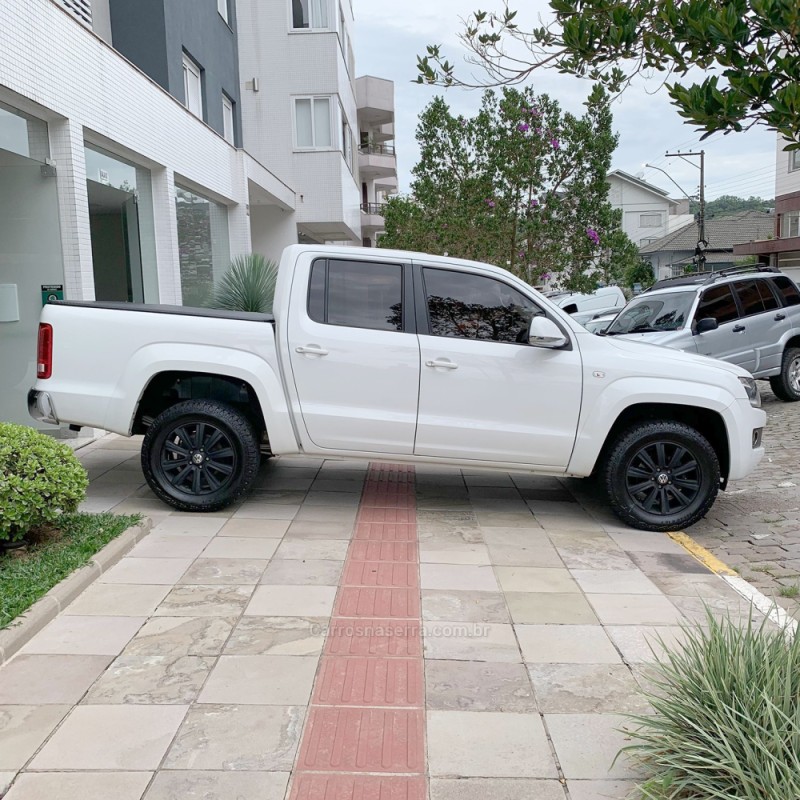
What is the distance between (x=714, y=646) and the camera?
3.06 meters

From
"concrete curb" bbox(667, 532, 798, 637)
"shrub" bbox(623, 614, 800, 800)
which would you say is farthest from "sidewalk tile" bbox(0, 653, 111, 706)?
"concrete curb" bbox(667, 532, 798, 637)

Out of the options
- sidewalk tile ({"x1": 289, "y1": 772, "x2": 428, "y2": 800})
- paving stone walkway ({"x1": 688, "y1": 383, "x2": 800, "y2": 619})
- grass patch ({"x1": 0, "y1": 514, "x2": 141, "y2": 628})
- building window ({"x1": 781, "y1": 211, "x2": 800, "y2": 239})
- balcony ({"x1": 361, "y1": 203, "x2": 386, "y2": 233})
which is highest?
balcony ({"x1": 361, "y1": 203, "x2": 386, "y2": 233})

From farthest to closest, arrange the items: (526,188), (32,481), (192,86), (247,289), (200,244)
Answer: (526,188) → (192,86) → (200,244) → (247,289) → (32,481)

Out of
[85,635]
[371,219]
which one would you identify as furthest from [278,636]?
[371,219]

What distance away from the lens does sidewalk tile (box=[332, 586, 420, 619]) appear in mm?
4559

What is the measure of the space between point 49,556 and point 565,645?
3128 millimetres

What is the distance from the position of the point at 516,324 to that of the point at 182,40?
1040 centimetres

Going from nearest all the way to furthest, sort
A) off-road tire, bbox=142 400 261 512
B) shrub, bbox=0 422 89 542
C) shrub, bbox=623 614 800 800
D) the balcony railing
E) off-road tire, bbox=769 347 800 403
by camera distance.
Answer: shrub, bbox=623 614 800 800 → shrub, bbox=0 422 89 542 → off-road tire, bbox=142 400 261 512 → off-road tire, bbox=769 347 800 403 → the balcony railing

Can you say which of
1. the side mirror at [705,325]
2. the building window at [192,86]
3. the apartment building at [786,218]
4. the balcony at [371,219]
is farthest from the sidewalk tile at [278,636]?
the apartment building at [786,218]

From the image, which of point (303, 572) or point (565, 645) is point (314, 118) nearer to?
point (303, 572)

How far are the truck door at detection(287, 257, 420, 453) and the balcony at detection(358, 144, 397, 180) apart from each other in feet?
96.9

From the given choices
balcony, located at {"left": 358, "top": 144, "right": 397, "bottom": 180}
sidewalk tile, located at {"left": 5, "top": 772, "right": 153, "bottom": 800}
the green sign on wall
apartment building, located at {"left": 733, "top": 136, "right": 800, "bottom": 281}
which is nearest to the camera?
sidewalk tile, located at {"left": 5, "top": 772, "right": 153, "bottom": 800}

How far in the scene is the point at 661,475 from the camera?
636 cm

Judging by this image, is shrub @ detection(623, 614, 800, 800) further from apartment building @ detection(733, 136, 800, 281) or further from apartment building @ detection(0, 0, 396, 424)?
apartment building @ detection(733, 136, 800, 281)
